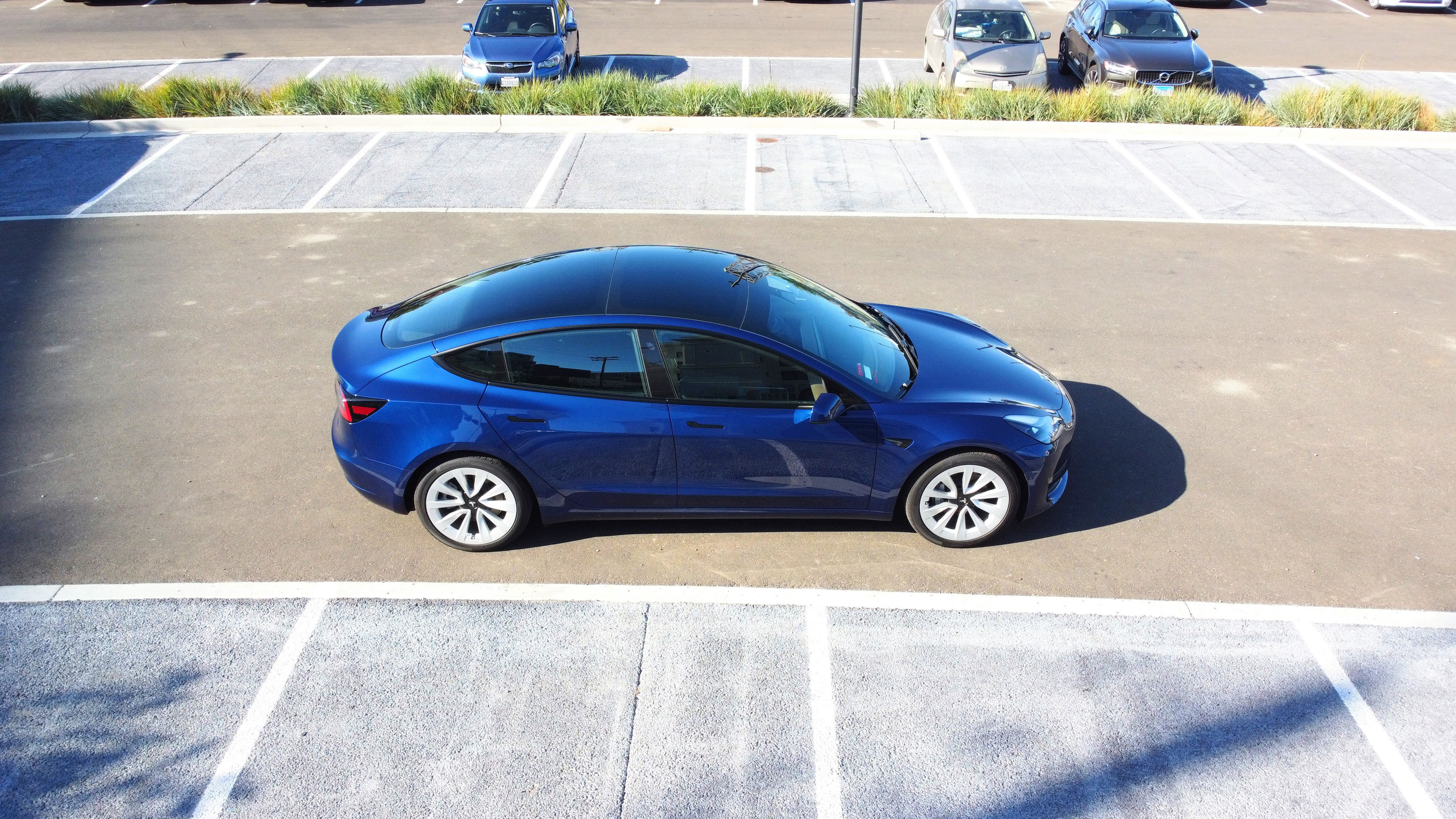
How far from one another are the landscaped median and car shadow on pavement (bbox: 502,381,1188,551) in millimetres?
9242

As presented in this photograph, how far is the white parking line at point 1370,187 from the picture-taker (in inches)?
463

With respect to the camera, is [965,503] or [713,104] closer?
[965,503]

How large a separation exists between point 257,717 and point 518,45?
15.4 metres

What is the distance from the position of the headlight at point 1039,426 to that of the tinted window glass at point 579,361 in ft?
6.86

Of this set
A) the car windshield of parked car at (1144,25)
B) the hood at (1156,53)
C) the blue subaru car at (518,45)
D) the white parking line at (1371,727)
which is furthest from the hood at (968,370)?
the car windshield of parked car at (1144,25)

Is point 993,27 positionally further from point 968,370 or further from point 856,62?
point 968,370

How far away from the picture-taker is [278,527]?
607cm

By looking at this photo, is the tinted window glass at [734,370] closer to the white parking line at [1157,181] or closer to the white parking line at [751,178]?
the white parking line at [751,178]

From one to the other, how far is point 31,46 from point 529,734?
25368 millimetres

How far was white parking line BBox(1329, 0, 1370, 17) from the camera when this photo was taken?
1050 inches

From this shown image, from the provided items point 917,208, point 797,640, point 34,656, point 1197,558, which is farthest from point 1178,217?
point 34,656

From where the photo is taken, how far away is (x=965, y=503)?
19.0ft

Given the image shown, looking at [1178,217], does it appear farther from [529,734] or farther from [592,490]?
[529,734]

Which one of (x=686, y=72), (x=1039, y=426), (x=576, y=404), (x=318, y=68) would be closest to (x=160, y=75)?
(x=318, y=68)
